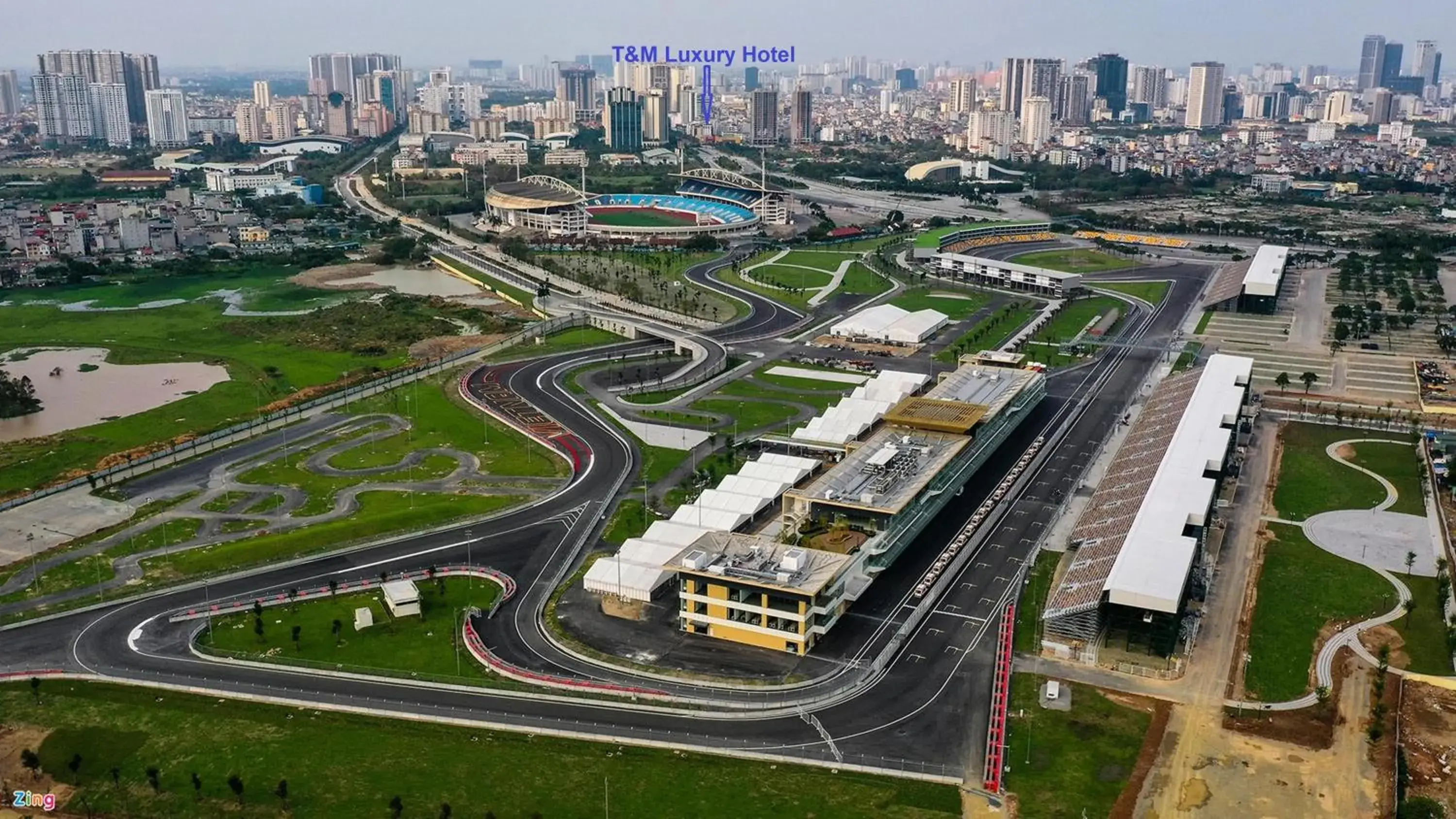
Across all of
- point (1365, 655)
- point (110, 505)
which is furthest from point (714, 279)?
point (1365, 655)

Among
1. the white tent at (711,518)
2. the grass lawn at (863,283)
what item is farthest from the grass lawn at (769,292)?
the white tent at (711,518)

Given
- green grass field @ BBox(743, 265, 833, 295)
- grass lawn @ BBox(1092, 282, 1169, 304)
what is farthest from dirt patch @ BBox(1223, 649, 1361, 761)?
green grass field @ BBox(743, 265, 833, 295)

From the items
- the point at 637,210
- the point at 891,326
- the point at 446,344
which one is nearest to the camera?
the point at 446,344

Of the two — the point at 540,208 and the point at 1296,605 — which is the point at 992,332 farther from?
the point at 540,208

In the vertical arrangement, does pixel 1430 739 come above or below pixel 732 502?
below

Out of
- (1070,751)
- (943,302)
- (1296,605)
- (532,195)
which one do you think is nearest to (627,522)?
(1070,751)

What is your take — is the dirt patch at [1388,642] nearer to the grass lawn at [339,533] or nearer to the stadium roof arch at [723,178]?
the grass lawn at [339,533]

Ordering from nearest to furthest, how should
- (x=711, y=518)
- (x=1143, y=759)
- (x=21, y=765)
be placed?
(x=21, y=765) < (x=1143, y=759) < (x=711, y=518)

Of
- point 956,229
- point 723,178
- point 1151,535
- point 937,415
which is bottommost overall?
point 1151,535
